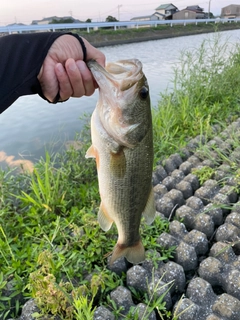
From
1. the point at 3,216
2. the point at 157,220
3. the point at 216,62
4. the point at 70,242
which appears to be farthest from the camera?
the point at 216,62

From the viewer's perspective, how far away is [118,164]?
1806mm

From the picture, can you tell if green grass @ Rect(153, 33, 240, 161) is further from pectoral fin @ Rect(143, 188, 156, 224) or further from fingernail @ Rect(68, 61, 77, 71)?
fingernail @ Rect(68, 61, 77, 71)

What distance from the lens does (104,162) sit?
71.1 inches

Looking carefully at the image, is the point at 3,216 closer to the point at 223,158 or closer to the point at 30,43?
the point at 30,43

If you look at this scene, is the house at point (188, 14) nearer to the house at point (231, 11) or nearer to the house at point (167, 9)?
the house at point (167, 9)

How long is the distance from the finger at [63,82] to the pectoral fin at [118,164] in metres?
0.46

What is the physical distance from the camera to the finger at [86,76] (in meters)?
1.70

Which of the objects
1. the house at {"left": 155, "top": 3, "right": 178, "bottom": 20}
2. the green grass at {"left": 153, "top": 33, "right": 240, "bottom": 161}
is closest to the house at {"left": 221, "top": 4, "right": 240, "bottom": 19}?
the house at {"left": 155, "top": 3, "right": 178, "bottom": 20}

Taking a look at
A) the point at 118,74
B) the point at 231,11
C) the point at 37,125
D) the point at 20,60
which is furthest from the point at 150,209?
the point at 231,11

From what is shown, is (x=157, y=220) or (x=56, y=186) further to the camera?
(x=56, y=186)

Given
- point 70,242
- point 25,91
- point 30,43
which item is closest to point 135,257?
point 70,242

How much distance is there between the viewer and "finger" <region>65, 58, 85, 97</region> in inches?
65.4

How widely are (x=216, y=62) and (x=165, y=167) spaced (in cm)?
388

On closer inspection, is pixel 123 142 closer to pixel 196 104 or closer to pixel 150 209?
pixel 150 209
